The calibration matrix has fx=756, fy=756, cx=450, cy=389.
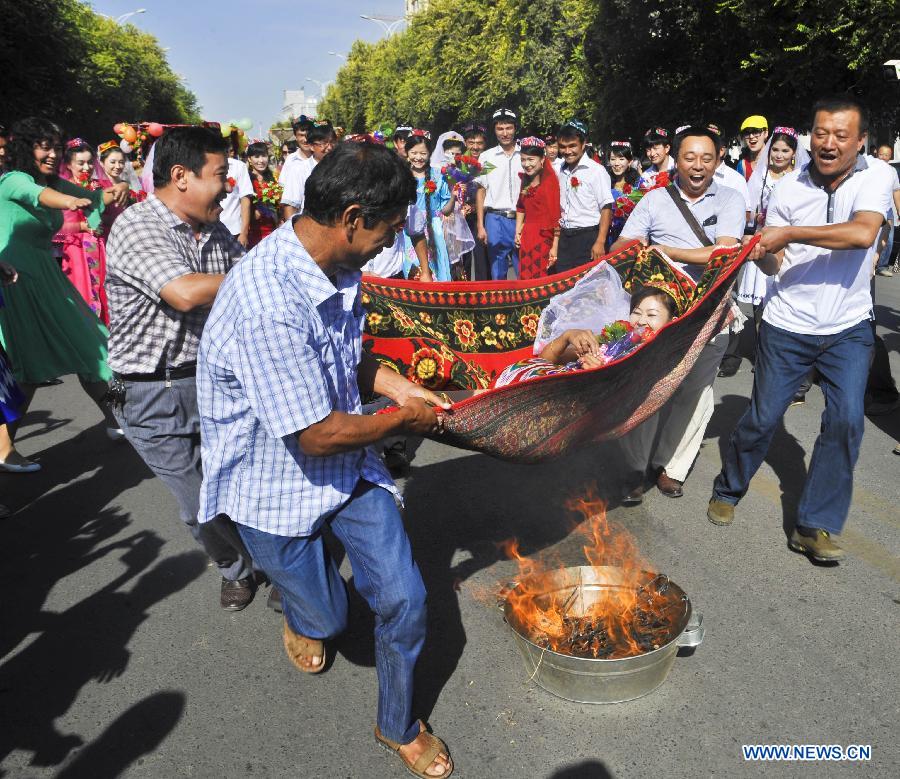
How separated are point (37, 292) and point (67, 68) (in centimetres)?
3100

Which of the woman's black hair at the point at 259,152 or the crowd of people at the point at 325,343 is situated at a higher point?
the woman's black hair at the point at 259,152

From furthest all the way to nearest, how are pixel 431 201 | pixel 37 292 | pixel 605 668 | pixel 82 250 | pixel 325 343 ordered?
pixel 431 201
pixel 82 250
pixel 37 292
pixel 605 668
pixel 325 343

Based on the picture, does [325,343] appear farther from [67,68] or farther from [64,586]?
[67,68]

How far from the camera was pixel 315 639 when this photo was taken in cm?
293

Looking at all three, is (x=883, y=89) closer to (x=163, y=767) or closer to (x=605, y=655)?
(x=605, y=655)

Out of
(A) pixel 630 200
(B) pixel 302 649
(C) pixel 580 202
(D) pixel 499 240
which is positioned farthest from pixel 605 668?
(D) pixel 499 240

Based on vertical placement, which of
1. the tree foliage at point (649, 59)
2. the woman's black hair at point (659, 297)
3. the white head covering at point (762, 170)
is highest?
the tree foliage at point (649, 59)

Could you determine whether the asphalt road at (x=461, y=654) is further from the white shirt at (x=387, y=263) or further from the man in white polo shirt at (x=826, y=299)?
the white shirt at (x=387, y=263)

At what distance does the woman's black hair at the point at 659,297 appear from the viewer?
156 inches

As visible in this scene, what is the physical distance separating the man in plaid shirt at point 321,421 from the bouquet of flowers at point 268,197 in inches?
263

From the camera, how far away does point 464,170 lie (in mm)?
8570

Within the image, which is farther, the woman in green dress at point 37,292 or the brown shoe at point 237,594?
the woman in green dress at point 37,292

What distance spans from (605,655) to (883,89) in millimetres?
18101

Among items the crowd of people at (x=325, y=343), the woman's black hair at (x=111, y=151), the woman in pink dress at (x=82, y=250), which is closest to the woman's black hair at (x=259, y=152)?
the woman's black hair at (x=111, y=151)
